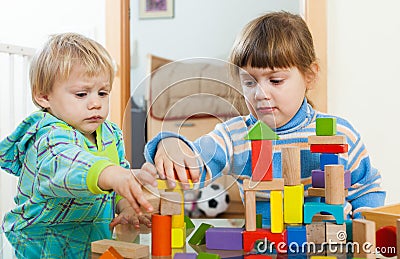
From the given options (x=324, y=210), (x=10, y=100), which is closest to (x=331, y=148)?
(x=324, y=210)

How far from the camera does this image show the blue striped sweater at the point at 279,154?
753 mm

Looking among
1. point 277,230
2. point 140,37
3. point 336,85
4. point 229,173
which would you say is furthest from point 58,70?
point 140,37

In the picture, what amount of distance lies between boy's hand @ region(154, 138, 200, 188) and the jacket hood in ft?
1.08

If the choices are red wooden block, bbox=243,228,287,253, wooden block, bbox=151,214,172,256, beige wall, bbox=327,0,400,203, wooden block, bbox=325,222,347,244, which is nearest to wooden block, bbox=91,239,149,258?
wooden block, bbox=151,214,172,256

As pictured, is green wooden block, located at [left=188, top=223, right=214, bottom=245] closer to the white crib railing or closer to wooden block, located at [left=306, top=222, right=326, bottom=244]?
wooden block, located at [left=306, top=222, right=326, bottom=244]

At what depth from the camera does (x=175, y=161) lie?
2.29 ft

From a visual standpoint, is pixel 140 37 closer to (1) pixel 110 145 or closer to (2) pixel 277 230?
(1) pixel 110 145

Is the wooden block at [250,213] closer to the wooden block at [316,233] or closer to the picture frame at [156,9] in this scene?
the wooden block at [316,233]

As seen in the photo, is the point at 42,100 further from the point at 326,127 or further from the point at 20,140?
the point at 326,127

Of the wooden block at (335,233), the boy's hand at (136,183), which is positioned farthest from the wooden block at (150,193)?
the wooden block at (335,233)

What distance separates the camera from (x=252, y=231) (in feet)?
2.33

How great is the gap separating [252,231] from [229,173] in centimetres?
9

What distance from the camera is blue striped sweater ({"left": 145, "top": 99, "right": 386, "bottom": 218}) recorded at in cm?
75

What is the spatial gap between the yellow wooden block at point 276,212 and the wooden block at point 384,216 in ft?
0.38
